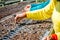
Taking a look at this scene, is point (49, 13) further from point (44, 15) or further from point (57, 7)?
point (57, 7)

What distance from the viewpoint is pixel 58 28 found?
2.29 feet

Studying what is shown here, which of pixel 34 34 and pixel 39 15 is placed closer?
pixel 39 15

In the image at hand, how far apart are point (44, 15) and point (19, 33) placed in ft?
6.35

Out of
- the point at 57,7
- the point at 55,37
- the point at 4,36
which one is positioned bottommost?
the point at 4,36

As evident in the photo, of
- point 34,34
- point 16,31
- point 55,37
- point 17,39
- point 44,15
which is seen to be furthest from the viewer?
point 16,31

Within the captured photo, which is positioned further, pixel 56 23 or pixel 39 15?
pixel 39 15

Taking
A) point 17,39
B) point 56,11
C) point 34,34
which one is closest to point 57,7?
point 56,11

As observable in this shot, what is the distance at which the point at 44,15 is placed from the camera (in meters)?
0.84

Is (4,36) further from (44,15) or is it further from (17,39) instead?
A: (44,15)

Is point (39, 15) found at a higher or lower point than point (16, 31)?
higher

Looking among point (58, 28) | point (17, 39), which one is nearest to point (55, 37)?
point (58, 28)

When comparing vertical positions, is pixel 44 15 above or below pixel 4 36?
above

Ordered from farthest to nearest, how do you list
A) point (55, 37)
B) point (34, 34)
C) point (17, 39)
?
point (34, 34) → point (17, 39) → point (55, 37)

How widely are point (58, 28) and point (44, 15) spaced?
0.16m
